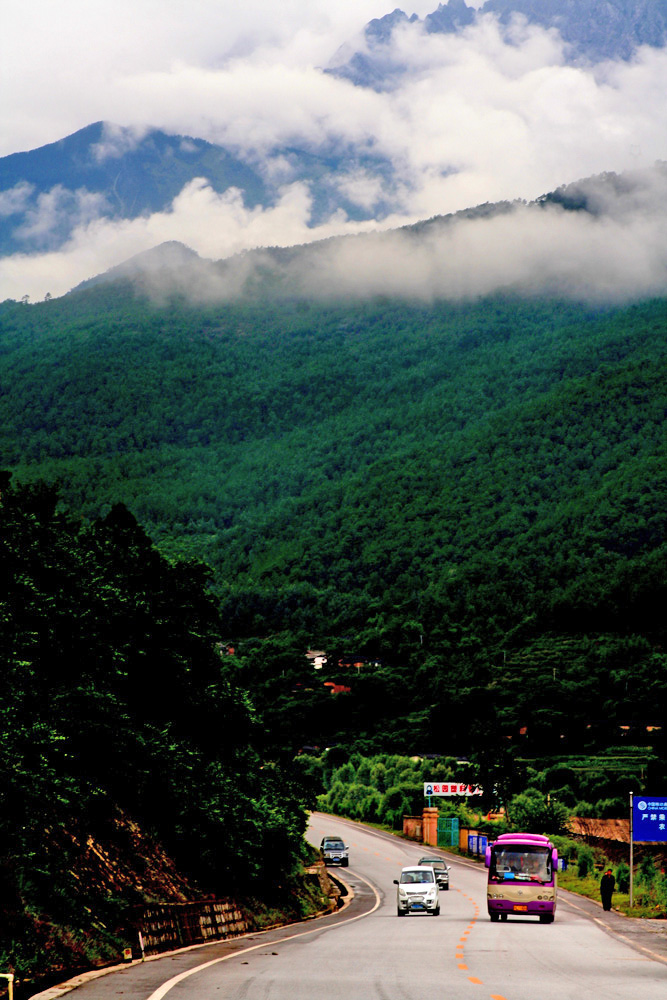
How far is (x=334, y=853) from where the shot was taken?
259ft

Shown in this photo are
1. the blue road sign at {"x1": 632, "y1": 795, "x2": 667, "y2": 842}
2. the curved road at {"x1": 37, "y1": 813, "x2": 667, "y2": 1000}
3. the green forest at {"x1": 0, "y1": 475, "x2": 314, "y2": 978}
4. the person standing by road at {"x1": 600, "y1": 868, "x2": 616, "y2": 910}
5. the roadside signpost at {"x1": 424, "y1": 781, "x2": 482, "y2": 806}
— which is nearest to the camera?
the curved road at {"x1": 37, "y1": 813, "x2": 667, "y2": 1000}

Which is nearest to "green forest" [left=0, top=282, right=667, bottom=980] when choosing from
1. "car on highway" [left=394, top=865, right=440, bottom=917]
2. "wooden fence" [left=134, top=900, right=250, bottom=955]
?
"wooden fence" [left=134, top=900, right=250, bottom=955]

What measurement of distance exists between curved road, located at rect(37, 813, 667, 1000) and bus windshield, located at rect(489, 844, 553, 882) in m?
1.41

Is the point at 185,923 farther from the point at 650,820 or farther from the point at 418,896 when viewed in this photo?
the point at 650,820

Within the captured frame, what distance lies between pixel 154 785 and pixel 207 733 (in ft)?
33.2

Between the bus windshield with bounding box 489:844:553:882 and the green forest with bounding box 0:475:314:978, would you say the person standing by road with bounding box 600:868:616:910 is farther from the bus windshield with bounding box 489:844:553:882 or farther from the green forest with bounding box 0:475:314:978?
the green forest with bounding box 0:475:314:978

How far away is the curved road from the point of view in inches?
629

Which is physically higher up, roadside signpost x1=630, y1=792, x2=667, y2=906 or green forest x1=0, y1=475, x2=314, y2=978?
green forest x1=0, y1=475, x2=314, y2=978

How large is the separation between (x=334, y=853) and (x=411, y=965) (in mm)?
60391

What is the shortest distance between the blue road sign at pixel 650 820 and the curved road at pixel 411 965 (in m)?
4.29

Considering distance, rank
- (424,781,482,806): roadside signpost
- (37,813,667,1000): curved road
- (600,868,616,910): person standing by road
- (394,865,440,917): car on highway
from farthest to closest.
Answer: (424,781,482,806): roadside signpost
(600,868,616,910): person standing by road
(394,865,440,917): car on highway
(37,813,667,1000): curved road

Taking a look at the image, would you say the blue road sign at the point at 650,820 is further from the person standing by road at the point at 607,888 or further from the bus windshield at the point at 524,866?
the bus windshield at the point at 524,866

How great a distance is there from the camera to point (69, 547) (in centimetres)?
3212

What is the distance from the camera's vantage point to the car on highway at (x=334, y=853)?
7825 centimetres
